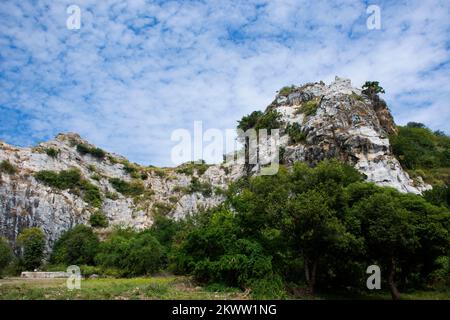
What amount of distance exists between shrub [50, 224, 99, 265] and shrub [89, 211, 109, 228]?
27.0ft

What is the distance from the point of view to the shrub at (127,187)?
75375 millimetres

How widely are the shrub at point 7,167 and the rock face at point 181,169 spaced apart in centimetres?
54

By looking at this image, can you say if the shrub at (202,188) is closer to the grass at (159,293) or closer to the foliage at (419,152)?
the foliage at (419,152)

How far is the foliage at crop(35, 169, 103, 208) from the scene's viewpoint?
63.8 m

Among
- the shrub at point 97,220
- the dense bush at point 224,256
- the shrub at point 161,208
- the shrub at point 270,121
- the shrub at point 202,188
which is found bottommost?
the dense bush at point 224,256

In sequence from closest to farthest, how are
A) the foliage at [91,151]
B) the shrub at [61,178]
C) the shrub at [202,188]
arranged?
the shrub at [61,178] → the shrub at [202,188] → the foliage at [91,151]

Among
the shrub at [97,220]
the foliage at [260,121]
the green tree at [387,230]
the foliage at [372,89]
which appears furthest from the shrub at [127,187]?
the green tree at [387,230]

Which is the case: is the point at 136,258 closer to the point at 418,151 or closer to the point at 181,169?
the point at 181,169

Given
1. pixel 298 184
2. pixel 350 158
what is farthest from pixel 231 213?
pixel 350 158

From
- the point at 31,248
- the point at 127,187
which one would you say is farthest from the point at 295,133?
the point at 31,248
